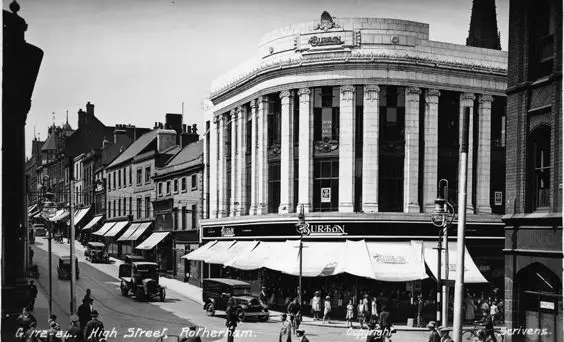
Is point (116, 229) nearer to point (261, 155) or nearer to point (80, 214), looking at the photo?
point (80, 214)

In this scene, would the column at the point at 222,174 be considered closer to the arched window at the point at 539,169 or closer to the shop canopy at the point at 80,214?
the shop canopy at the point at 80,214

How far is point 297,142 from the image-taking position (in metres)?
36.6

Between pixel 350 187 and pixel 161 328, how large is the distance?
12936 mm

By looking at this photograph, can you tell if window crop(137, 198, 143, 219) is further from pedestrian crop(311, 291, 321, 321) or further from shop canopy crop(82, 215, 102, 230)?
pedestrian crop(311, 291, 321, 321)

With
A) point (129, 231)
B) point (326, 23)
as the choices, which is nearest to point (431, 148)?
point (326, 23)

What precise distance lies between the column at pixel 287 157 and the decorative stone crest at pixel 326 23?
402cm

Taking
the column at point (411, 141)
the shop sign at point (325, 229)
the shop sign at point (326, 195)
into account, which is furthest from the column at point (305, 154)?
the column at point (411, 141)

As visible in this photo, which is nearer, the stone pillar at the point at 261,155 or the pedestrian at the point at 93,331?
the pedestrian at the point at 93,331

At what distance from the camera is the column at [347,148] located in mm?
34781

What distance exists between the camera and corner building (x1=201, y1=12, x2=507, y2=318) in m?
34.4

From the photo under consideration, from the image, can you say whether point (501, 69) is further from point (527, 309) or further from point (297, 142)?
point (527, 309)

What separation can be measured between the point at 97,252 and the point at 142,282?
53.3 ft

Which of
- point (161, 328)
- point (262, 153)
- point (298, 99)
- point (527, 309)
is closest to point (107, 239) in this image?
point (262, 153)

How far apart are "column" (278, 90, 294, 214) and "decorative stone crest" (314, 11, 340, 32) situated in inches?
158
